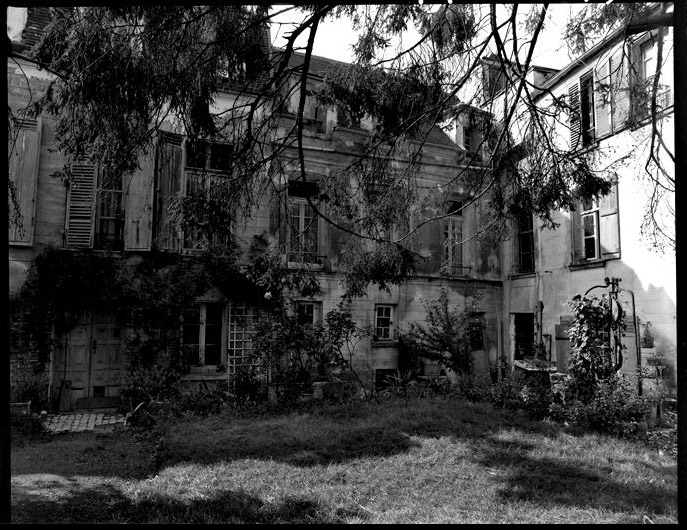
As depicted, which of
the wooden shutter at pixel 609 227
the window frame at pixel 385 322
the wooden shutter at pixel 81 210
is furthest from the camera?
the window frame at pixel 385 322

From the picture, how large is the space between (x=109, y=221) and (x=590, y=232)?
1020 cm

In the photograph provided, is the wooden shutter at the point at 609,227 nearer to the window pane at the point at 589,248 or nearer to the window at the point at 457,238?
the window pane at the point at 589,248

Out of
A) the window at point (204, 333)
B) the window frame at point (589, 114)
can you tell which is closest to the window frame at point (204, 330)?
the window at point (204, 333)

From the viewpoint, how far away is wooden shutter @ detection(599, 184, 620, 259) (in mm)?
9852

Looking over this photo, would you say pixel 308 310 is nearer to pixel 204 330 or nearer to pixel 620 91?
pixel 204 330

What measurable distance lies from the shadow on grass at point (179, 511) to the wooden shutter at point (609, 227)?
8.35 meters

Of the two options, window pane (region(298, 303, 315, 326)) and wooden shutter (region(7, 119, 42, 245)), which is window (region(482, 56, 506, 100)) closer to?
window pane (region(298, 303, 315, 326))

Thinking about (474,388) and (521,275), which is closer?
(474,388)

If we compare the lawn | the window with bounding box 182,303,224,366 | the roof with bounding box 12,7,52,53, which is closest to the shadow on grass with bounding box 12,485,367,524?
the lawn

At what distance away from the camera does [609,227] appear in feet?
33.1

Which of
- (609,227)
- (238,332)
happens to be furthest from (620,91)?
(238,332)

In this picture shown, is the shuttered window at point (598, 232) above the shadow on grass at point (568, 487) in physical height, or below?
above

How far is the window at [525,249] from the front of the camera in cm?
1283

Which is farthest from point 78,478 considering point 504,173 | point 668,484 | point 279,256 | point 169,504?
point 668,484
